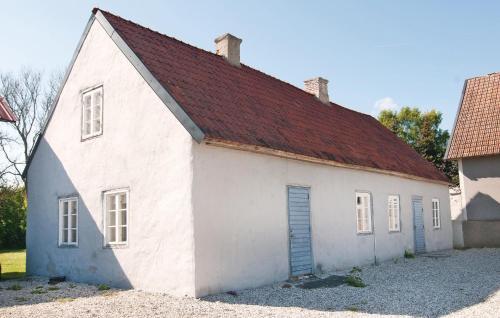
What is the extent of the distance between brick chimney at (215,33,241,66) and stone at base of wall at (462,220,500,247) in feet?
45.9

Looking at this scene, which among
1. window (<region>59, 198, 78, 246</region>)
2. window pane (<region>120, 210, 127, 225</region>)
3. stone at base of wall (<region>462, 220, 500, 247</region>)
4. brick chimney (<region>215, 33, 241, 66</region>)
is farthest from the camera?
stone at base of wall (<region>462, 220, 500, 247</region>)

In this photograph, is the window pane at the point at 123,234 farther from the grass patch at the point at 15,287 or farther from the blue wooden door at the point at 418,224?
the blue wooden door at the point at 418,224

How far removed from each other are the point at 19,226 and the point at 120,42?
64.2 ft

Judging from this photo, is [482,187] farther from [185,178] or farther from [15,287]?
[15,287]

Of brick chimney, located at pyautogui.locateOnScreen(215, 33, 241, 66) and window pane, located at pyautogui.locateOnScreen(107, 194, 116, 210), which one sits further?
brick chimney, located at pyautogui.locateOnScreen(215, 33, 241, 66)

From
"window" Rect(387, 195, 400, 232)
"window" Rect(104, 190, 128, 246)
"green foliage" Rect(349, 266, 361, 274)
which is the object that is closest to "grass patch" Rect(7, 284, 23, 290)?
"window" Rect(104, 190, 128, 246)

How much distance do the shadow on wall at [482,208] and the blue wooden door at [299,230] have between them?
13.1 meters

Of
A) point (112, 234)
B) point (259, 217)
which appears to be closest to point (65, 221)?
point (112, 234)

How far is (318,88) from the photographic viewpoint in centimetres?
1938

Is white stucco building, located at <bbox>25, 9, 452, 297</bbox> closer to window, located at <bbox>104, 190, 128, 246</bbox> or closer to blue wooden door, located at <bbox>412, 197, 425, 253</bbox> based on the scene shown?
window, located at <bbox>104, 190, 128, 246</bbox>

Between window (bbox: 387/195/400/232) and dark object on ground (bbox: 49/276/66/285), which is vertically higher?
window (bbox: 387/195/400/232)

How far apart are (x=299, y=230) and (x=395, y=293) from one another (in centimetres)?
305

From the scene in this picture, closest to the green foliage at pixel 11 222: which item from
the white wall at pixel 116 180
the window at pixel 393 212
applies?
the white wall at pixel 116 180

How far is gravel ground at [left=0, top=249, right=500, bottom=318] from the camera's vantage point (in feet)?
25.9
